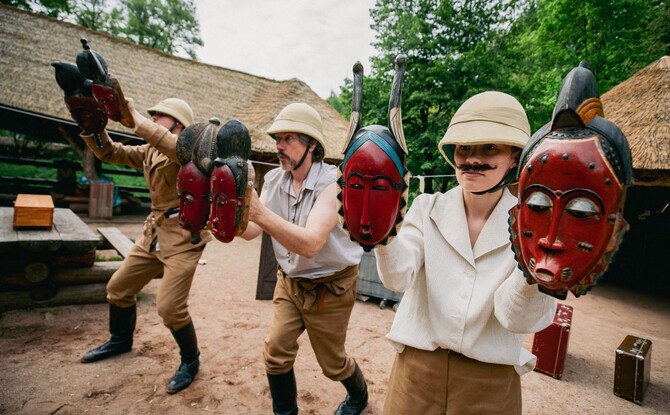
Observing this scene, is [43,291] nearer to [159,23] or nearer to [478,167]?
[478,167]

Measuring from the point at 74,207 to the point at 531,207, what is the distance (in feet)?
40.2

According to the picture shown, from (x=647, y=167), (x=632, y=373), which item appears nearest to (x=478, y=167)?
(x=632, y=373)

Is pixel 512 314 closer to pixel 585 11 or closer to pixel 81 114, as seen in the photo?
pixel 81 114

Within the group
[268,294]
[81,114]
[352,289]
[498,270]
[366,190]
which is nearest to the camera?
[366,190]

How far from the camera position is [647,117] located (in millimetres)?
5910

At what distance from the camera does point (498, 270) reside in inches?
47.4

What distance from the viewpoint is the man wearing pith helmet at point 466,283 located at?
1.10 meters

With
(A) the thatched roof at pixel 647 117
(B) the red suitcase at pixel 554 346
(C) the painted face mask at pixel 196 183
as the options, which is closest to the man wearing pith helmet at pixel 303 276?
(C) the painted face mask at pixel 196 183

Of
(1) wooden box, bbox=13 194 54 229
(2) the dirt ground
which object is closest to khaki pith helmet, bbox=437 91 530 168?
(2) the dirt ground

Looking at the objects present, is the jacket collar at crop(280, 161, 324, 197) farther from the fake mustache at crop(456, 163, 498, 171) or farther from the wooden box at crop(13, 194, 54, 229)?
the wooden box at crop(13, 194, 54, 229)

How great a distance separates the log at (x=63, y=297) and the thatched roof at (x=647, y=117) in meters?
7.89

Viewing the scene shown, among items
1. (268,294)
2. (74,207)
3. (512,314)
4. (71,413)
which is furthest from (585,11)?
(74,207)

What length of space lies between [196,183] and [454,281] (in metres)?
1.18

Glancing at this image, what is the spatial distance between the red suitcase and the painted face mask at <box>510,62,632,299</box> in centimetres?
351
